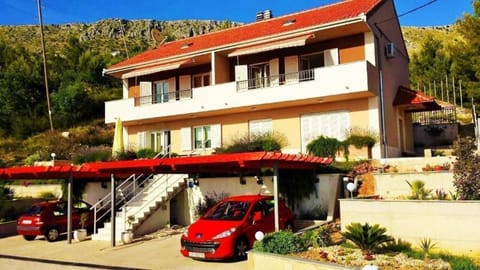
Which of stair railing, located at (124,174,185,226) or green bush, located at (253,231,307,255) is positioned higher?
stair railing, located at (124,174,185,226)

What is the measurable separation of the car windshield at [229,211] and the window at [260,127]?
10.8 metres

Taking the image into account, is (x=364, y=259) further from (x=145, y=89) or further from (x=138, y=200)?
(x=145, y=89)

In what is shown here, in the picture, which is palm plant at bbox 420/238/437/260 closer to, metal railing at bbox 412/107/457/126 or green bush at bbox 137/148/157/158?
green bush at bbox 137/148/157/158

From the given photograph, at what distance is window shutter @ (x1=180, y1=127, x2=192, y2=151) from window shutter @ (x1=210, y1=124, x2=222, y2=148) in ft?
5.44

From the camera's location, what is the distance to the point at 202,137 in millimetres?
28094

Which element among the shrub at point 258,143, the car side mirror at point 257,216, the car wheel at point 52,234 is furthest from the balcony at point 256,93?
the car wheel at point 52,234

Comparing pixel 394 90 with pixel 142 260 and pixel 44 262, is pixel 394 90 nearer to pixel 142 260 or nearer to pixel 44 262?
pixel 142 260

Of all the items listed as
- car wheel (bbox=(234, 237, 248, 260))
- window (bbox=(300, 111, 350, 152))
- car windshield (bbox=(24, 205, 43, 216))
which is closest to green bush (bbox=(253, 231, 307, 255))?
car wheel (bbox=(234, 237, 248, 260))

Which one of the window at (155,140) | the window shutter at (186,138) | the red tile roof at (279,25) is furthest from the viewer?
the window at (155,140)

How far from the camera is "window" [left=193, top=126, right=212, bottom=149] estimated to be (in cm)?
2781

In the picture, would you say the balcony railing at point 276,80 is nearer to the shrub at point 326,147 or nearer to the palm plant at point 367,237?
the shrub at point 326,147

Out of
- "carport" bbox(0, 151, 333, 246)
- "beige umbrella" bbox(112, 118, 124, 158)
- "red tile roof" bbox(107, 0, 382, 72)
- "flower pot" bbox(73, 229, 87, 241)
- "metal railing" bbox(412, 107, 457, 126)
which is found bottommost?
"flower pot" bbox(73, 229, 87, 241)

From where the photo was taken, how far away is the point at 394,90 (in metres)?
26.4

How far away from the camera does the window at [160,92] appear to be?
98.5ft
